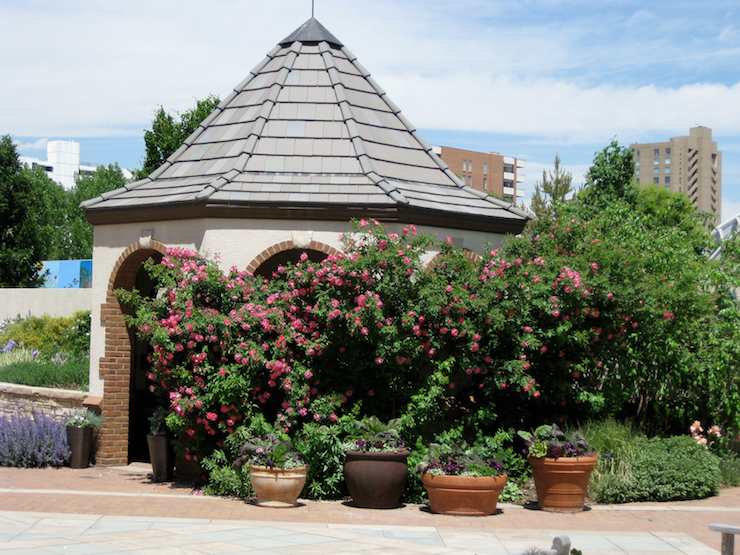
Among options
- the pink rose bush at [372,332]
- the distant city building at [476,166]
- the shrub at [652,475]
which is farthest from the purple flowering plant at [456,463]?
the distant city building at [476,166]

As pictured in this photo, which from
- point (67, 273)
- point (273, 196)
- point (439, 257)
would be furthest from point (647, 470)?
point (67, 273)

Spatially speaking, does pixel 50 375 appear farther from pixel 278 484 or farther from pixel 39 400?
pixel 278 484

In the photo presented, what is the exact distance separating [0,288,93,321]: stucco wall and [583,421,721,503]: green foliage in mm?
19305

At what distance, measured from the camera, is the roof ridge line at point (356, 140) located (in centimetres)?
1558

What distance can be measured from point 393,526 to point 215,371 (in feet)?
11.8

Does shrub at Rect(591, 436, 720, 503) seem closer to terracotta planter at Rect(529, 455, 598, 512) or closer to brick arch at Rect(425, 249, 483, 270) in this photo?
terracotta planter at Rect(529, 455, 598, 512)

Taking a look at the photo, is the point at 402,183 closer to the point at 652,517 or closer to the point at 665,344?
the point at 665,344

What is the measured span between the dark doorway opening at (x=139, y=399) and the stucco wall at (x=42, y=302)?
1227 centimetres

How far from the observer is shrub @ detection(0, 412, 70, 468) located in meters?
16.2

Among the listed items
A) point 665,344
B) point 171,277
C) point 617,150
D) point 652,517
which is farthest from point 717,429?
point 617,150

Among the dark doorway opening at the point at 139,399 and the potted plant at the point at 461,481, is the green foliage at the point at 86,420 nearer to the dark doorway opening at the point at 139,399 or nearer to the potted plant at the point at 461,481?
the dark doorway opening at the point at 139,399

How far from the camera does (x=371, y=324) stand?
13430mm

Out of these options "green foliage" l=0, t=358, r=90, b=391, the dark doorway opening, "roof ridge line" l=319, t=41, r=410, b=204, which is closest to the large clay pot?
"roof ridge line" l=319, t=41, r=410, b=204

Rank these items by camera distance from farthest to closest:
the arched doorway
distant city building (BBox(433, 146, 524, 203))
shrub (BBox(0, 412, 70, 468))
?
distant city building (BBox(433, 146, 524, 203)) → shrub (BBox(0, 412, 70, 468)) → the arched doorway
